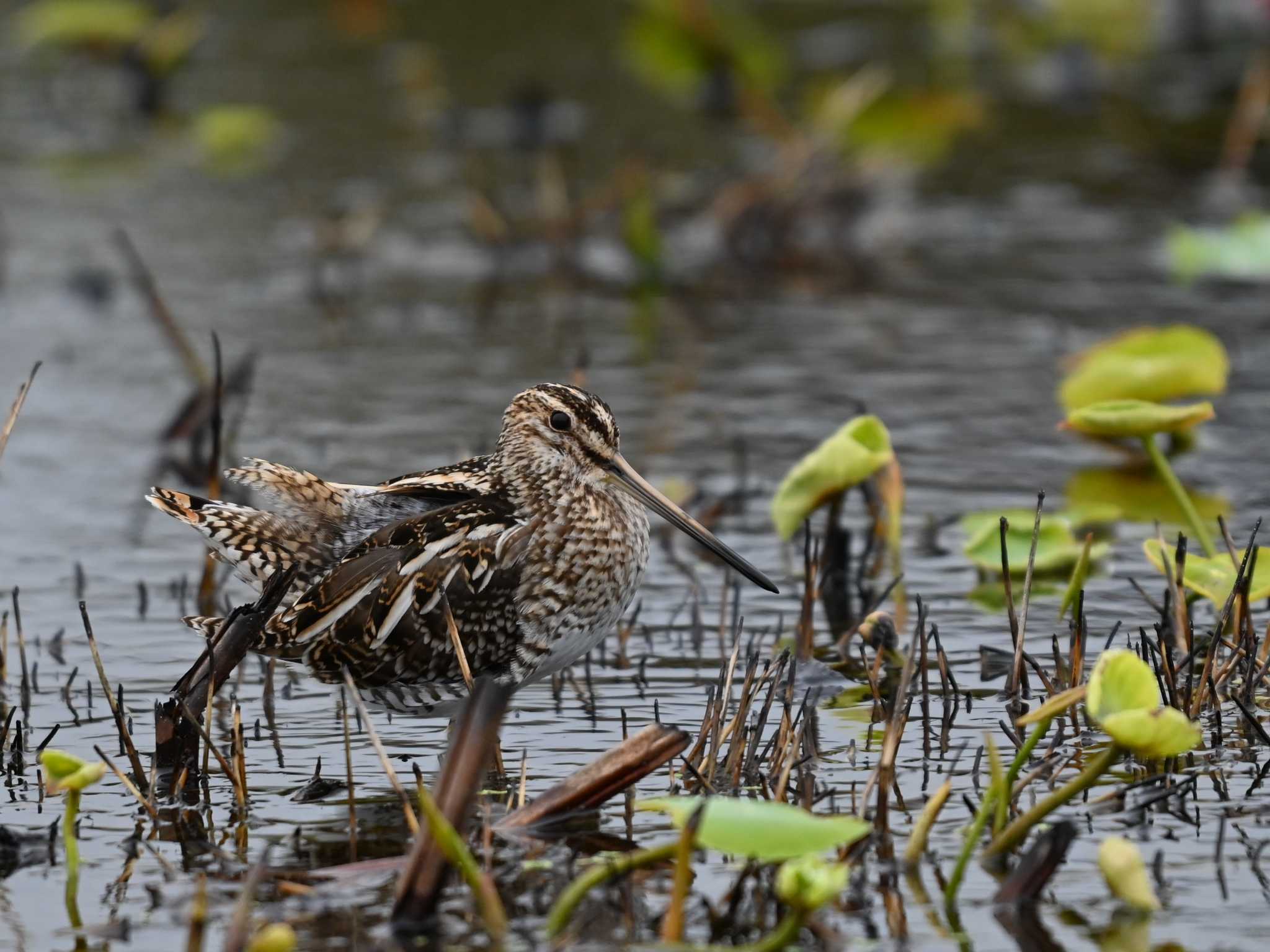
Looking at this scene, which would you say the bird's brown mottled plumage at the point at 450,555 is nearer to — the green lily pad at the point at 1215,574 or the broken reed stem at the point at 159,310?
the green lily pad at the point at 1215,574

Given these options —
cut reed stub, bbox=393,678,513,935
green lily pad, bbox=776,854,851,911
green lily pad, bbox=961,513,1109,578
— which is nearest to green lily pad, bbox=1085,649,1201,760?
green lily pad, bbox=776,854,851,911

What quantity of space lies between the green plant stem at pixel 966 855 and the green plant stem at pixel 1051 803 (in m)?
0.06

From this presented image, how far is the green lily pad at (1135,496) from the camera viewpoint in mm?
7895

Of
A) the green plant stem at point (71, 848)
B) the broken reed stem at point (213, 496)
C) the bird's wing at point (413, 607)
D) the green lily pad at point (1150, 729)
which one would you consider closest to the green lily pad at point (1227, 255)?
the broken reed stem at point (213, 496)

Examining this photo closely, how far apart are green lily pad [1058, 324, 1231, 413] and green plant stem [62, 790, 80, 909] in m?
4.29

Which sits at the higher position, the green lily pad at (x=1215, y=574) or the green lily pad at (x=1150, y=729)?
the green lily pad at (x=1215, y=574)

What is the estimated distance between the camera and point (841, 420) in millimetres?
9422

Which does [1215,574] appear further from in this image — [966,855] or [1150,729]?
[966,855]

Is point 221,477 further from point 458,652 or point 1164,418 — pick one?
point 1164,418

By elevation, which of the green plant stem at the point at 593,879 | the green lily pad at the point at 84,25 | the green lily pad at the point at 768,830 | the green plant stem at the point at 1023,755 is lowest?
the green plant stem at the point at 593,879

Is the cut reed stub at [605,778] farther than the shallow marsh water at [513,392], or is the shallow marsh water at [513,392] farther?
the shallow marsh water at [513,392]

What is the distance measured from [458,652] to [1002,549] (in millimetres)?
1410

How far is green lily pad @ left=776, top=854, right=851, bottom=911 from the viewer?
12.8ft

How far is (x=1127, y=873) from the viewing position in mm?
4352
